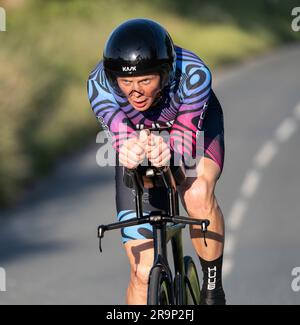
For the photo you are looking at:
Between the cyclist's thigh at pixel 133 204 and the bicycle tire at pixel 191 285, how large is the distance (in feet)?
1.49

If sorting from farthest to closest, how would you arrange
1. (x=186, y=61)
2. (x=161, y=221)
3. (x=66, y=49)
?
1. (x=66, y=49)
2. (x=186, y=61)
3. (x=161, y=221)

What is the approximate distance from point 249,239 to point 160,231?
9.12m

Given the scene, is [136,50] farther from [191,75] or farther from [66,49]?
[66,49]

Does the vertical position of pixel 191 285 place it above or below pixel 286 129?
below

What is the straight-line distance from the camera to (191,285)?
725 cm

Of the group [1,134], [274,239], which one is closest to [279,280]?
[274,239]

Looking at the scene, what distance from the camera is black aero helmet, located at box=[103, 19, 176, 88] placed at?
639 centimetres

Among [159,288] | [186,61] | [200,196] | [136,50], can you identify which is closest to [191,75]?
[186,61]

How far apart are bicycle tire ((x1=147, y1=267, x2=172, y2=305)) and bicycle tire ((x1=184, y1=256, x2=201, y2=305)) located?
1.72 feet

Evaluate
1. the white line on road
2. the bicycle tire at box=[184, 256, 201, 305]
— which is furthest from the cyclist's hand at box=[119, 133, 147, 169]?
the white line on road

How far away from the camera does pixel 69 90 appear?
1033 inches

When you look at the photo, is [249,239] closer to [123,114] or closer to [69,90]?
[123,114]

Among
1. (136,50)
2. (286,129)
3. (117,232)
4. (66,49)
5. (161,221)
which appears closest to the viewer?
(136,50)

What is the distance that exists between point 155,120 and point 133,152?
723 millimetres
